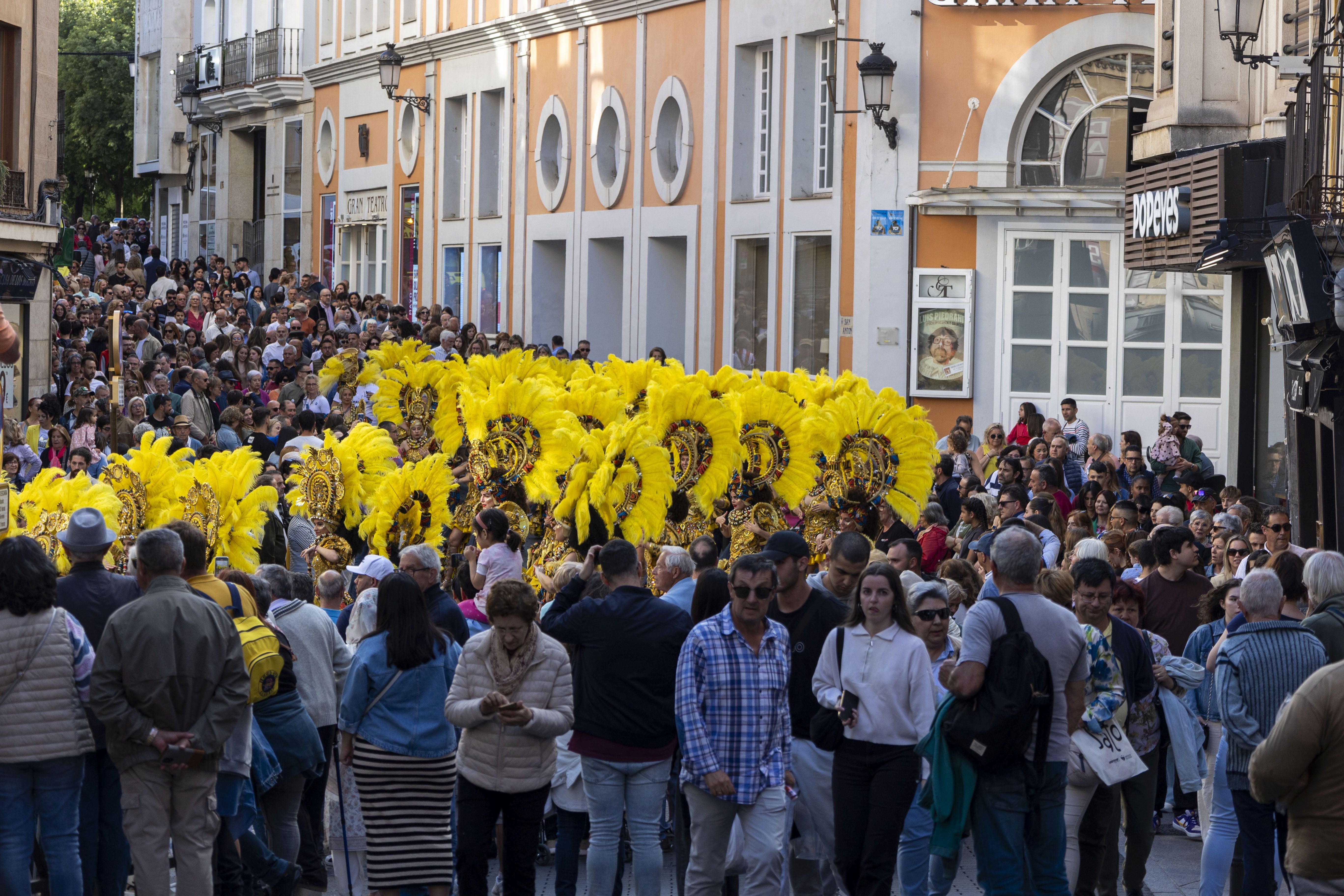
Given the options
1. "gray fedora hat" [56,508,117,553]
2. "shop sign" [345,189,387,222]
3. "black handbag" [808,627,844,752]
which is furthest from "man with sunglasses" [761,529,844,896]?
"shop sign" [345,189,387,222]

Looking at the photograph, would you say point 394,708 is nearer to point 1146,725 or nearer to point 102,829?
point 102,829

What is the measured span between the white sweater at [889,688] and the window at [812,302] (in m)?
15.9

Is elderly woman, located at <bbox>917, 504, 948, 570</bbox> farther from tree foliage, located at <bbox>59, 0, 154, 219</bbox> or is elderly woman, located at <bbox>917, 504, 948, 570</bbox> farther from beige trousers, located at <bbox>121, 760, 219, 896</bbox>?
tree foliage, located at <bbox>59, 0, 154, 219</bbox>

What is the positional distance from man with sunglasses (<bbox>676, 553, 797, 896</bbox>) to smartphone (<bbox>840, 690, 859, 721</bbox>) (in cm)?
23

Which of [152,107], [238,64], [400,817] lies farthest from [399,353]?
[152,107]

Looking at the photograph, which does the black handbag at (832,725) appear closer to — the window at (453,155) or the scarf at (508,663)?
the scarf at (508,663)

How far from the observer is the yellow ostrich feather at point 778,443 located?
41.8 feet

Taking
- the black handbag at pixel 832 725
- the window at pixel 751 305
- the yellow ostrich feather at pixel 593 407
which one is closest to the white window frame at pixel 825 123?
the window at pixel 751 305

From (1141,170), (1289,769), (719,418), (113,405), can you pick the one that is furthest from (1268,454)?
(1289,769)

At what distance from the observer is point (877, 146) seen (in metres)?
22.1

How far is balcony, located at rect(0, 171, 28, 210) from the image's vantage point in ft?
72.8

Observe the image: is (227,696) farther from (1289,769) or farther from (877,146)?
(877,146)

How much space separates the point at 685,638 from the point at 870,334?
47.9 feet

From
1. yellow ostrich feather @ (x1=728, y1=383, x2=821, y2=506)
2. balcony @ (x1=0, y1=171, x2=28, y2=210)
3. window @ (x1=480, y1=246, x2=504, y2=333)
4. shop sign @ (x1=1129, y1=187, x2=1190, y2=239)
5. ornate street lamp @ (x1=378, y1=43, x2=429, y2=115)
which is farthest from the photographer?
ornate street lamp @ (x1=378, y1=43, x2=429, y2=115)
